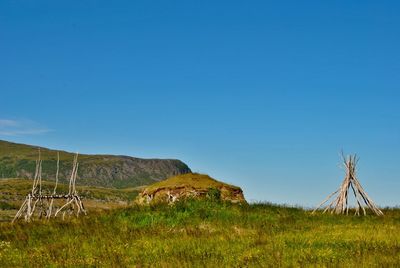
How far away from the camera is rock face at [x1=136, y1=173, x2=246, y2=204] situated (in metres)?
31.5

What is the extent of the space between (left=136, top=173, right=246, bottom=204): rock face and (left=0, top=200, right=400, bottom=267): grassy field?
4156 mm

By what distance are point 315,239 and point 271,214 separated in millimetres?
8971

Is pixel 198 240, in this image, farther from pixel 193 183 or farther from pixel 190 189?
pixel 193 183

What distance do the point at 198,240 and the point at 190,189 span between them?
14462 mm

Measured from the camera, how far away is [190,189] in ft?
104

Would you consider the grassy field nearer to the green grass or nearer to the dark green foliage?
the dark green foliage

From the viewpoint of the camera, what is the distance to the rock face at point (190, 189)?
31500 mm

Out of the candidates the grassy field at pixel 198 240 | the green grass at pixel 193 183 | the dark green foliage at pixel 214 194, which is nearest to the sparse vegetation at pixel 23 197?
the green grass at pixel 193 183

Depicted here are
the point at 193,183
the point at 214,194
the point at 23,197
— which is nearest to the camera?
the point at 214,194

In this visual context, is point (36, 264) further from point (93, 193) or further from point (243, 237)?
point (93, 193)

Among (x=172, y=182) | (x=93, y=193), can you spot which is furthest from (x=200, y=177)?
(x=93, y=193)

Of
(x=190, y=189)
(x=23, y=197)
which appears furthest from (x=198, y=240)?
(x=23, y=197)

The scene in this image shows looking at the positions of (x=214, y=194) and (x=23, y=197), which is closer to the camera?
(x=214, y=194)

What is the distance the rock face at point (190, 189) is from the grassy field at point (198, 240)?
4.16 m
